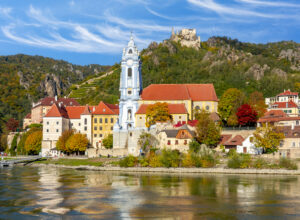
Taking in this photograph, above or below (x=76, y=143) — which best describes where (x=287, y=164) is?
below

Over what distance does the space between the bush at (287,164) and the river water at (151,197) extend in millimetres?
3360

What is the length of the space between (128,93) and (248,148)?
23.1 metres

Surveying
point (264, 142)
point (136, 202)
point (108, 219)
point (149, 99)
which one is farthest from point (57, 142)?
point (108, 219)

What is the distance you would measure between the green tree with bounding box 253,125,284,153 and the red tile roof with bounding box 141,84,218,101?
16.8 metres

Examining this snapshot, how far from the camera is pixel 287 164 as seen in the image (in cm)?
4669

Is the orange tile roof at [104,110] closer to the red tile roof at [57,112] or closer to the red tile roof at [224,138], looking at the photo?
the red tile roof at [57,112]

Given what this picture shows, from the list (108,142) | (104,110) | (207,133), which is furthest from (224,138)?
(104,110)

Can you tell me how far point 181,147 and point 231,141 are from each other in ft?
21.9

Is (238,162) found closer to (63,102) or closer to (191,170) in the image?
(191,170)

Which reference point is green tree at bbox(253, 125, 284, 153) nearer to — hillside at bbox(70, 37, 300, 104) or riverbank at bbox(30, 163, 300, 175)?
riverbank at bbox(30, 163, 300, 175)

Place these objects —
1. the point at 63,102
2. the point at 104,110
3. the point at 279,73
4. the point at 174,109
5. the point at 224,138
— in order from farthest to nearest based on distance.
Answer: the point at 279,73
the point at 63,102
the point at 104,110
the point at 174,109
the point at 224,138

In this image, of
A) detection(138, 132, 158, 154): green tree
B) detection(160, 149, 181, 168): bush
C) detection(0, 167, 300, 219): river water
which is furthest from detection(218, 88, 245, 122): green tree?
detection(0, 167, 300, 219): river water

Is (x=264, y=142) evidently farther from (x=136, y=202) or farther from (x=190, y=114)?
(x=136, y=202)

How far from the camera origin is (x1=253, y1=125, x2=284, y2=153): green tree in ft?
161
